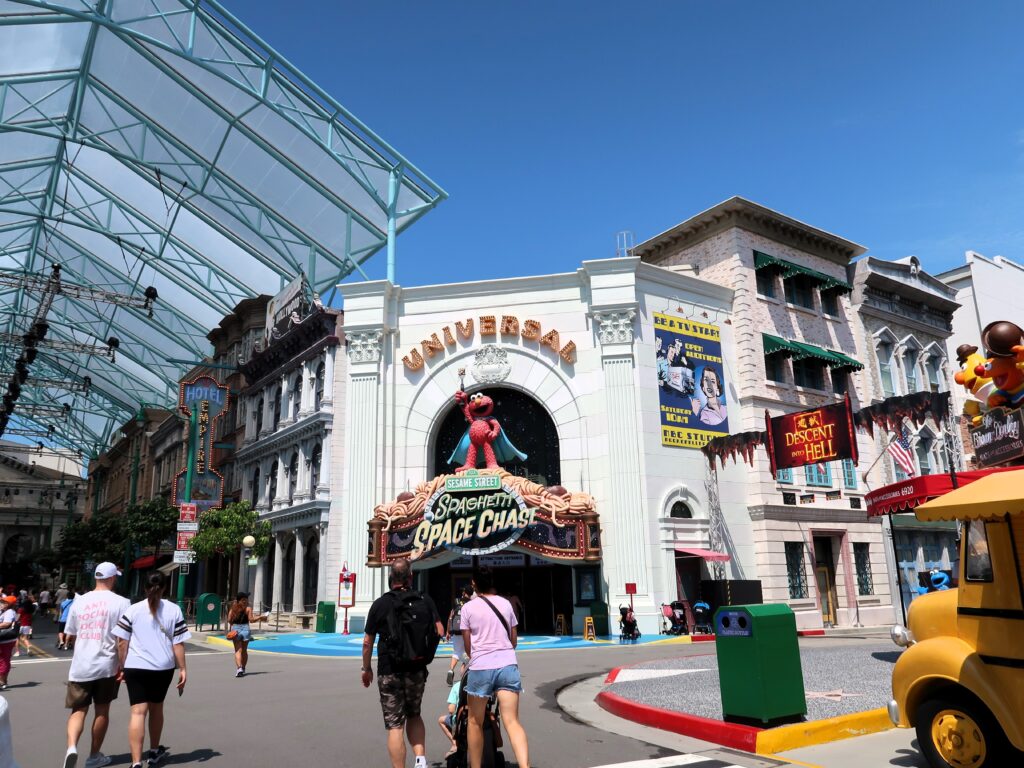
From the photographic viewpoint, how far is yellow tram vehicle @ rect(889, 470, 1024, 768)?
586 cm

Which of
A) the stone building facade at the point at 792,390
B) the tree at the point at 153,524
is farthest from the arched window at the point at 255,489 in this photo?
the stone building facade at the point at 792,390

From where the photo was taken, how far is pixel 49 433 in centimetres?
7981

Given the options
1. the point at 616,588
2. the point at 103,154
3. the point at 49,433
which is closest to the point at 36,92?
the point at 103,154

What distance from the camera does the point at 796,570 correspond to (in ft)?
93.1

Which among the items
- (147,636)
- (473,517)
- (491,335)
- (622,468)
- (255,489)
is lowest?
(147,636)

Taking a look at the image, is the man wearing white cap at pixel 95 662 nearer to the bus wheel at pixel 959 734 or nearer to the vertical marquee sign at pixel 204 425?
the bus wheel at pixel 959 734

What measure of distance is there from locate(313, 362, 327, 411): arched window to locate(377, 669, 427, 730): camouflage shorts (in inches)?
1058

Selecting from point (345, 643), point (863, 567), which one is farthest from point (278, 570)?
point (863, 567)

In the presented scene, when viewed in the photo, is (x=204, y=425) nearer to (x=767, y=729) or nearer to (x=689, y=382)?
(x=689, y=382)

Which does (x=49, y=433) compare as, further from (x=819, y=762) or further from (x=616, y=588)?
(x=819, y=762)

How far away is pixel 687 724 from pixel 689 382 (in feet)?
67.7

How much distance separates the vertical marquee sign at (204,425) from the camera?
37625 millimetres

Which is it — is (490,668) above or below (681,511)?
below

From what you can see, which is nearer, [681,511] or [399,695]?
[399,695]
